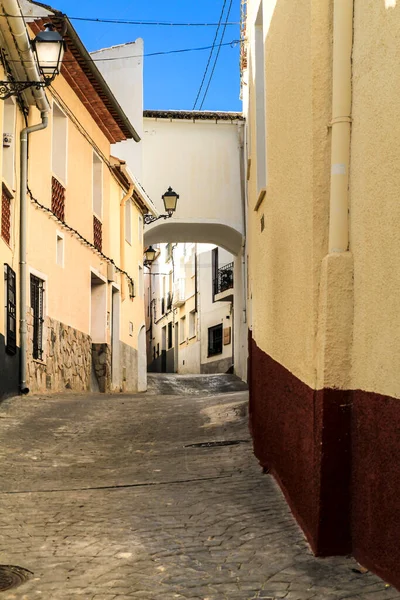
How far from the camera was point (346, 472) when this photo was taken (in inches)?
206

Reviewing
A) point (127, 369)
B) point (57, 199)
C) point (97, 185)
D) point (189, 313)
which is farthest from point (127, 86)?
point (189, 313)

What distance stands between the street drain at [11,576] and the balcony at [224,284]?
93.9 feet

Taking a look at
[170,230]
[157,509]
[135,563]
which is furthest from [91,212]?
[135,563]

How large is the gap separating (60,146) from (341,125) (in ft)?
39.0

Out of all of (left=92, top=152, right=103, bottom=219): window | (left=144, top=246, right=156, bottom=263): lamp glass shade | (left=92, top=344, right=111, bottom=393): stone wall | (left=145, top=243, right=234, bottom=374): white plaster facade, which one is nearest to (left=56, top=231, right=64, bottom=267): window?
(left=92, top=152, right=103, bottom=219): window

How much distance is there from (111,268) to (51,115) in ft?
17.6

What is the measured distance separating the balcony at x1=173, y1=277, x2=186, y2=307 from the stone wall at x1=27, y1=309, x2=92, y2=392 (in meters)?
23.2

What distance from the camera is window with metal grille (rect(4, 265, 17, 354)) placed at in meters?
12.9

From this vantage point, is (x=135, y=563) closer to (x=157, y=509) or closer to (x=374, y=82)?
(x=157, y=509)

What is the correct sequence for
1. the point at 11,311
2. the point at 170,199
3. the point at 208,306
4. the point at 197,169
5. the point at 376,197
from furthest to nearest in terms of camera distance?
1. the point at 208,306
2. the point at 197,169
3. the point at 170,199
4. the point at 11,311
5. the point at 376,197

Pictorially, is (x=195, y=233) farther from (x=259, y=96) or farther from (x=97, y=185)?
(x=259, y=96)

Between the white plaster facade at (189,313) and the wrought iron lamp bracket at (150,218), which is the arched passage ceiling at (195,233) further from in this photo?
the white plaster facade at (189,313)

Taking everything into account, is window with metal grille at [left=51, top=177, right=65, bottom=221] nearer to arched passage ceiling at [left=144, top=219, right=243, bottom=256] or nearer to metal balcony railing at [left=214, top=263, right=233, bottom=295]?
arched passage ceiling at [left=144, top=219, right=243, bottom=256]

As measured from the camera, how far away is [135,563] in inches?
208
